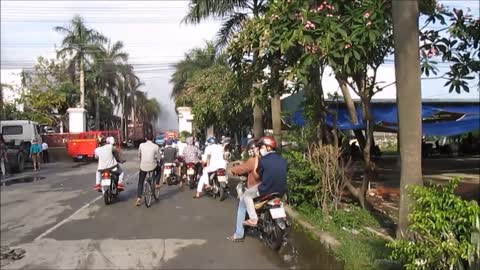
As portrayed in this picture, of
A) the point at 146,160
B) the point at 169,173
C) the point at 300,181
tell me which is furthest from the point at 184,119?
the point at 300,181

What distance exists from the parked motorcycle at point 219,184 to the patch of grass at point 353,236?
173 inches

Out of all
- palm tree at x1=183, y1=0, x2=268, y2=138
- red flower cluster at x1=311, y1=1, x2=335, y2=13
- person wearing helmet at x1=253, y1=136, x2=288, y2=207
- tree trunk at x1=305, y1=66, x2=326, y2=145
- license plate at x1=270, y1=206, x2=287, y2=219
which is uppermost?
palm tree at x1=183, y1=0, x2=268, y2=138

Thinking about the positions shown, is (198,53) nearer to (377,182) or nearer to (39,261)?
(377,182)

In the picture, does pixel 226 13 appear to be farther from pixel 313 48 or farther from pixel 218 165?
pixel 313 48

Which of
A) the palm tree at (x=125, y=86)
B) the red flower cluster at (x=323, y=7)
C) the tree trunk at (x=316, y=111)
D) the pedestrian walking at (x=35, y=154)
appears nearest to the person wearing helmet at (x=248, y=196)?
the tree trunk at (x=316, y=111)

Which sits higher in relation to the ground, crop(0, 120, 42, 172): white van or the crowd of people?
crop(0, 120, 42, 172): white van

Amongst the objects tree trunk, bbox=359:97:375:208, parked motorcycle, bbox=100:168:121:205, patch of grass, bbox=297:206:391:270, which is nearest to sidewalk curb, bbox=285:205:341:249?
patch of grass, bbox=297:206:391:270

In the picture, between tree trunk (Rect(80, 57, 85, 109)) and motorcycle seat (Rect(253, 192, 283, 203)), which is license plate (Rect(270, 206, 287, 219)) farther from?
tree trunk (Rect(80, 57, 85, 109))

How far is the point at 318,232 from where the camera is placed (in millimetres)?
8242

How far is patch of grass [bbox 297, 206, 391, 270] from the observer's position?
6.71m

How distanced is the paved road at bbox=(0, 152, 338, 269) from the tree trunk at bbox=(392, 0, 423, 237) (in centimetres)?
180

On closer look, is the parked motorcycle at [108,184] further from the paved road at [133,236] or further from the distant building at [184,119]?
the distant building at [184,119]

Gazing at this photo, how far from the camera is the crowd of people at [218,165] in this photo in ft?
28.1

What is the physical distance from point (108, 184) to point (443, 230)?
10.1m
